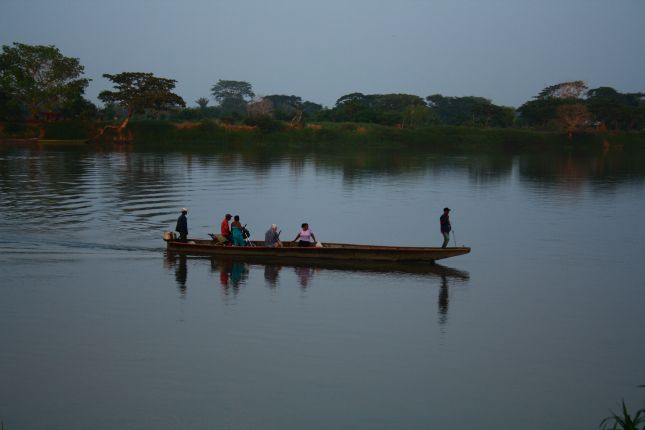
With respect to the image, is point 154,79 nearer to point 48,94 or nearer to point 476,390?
point 48,94

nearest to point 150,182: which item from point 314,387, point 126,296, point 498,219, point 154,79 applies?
point 498,219

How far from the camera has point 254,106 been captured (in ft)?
379

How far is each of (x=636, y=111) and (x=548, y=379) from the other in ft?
354

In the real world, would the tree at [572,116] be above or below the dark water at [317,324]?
above

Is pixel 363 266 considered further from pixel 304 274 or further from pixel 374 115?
pixel 374 115

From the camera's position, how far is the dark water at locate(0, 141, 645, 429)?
12.9m

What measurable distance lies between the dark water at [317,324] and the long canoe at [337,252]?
55 cm

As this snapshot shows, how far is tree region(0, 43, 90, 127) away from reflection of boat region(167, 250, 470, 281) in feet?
252

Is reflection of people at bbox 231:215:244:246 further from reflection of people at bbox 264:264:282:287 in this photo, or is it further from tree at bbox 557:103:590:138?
tree at bbox 557:103:590:138

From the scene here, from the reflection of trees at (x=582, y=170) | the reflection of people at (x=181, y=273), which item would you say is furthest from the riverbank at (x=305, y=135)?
the reflection of people at (x=181, y=273)

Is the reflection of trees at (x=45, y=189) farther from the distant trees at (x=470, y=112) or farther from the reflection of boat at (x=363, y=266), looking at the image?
the distant trees at (x=470, y=112)

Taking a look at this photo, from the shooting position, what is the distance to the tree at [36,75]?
9038cm

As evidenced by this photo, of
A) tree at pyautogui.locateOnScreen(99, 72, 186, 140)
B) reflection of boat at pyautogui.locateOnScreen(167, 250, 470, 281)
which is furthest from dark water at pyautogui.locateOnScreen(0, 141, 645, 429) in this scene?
tree at pyautogui.locateOnScreen(99, 72, 186, 140)

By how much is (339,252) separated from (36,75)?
8091cm
